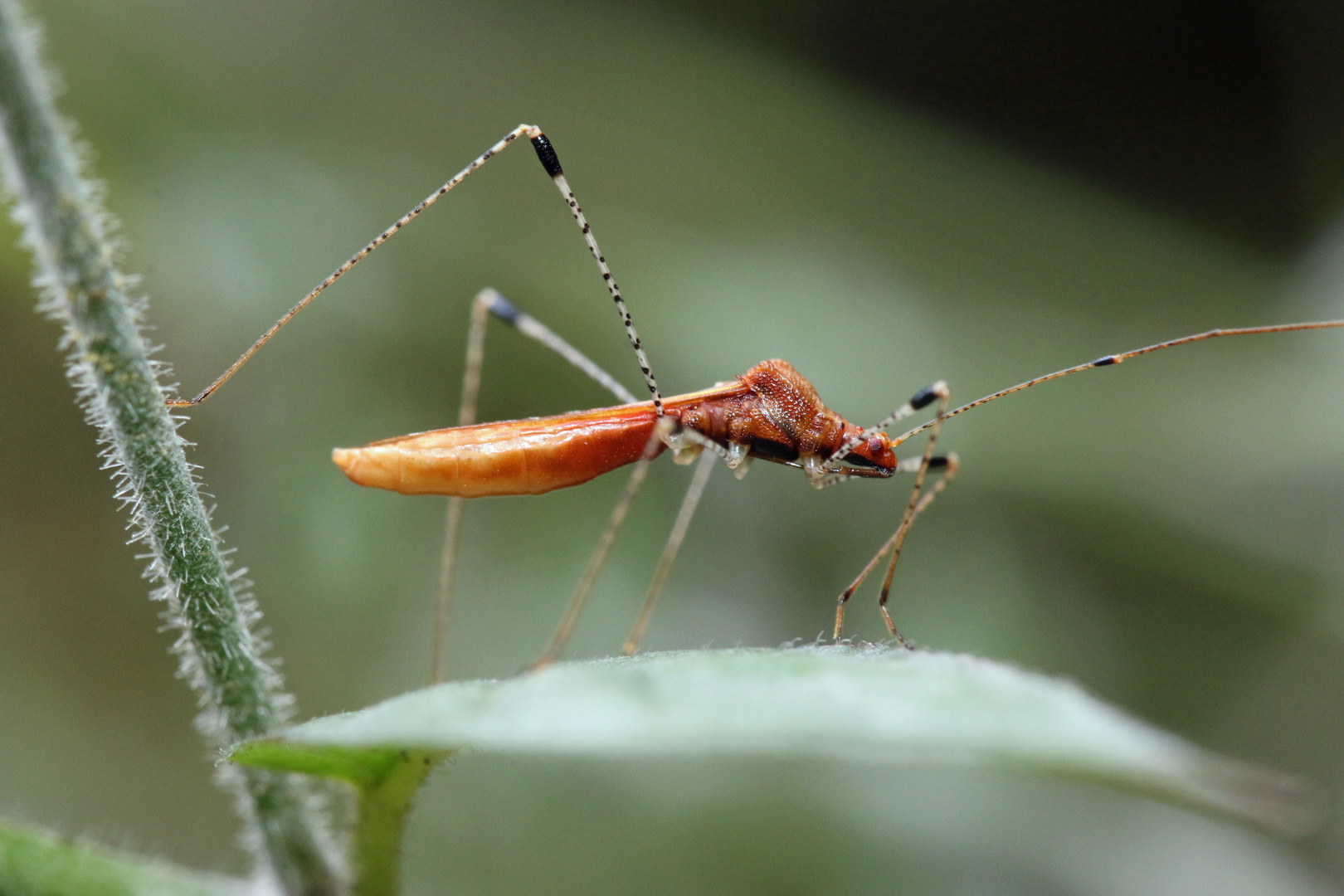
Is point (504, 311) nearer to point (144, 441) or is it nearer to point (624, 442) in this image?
point (624, 442)

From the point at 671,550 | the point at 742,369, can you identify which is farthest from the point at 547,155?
the point at 671,550

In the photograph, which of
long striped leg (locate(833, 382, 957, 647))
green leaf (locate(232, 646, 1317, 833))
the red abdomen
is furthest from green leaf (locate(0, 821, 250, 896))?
long striped leg (locate(833, 382, 957, 647))

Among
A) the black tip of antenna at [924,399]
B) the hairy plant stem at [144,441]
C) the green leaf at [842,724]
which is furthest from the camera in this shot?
the black tip of antenna at [924,399]

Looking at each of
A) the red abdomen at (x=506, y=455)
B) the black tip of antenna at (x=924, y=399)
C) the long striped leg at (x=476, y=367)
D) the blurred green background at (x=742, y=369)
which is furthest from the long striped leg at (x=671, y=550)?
the blurred green background at (x=742, y=369)

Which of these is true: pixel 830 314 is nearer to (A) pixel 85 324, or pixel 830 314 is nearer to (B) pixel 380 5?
(B) pixel 380 5

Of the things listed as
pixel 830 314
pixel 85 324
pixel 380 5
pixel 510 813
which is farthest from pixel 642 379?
pixel 85 324

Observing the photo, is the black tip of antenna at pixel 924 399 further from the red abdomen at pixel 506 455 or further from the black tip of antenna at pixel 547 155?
the black tip of antenna at pixel 547 155
